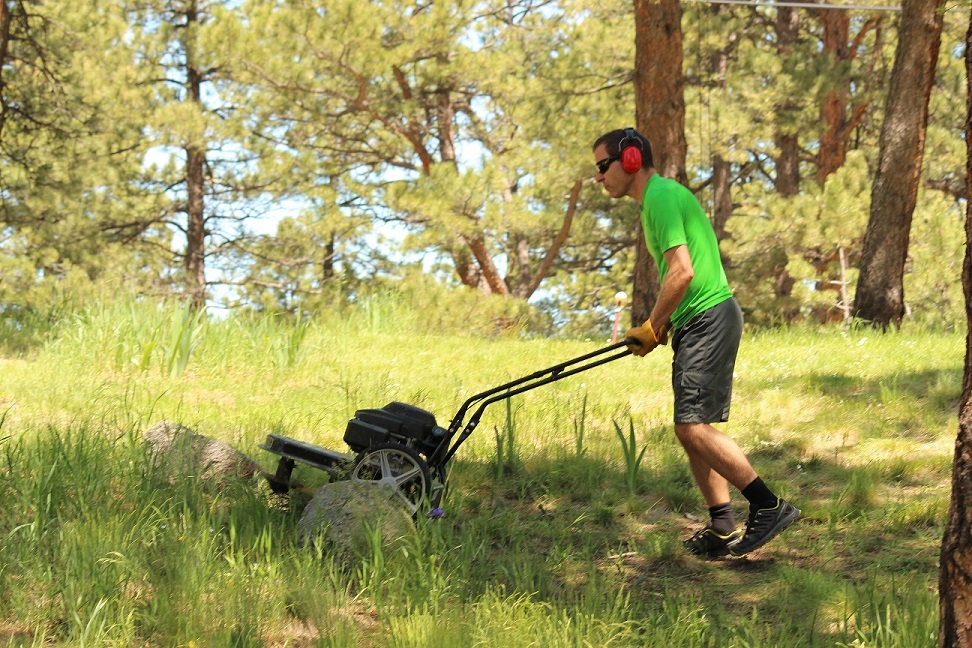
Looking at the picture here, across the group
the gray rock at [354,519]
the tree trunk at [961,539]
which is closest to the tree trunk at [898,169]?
the gray rock at [354,519]

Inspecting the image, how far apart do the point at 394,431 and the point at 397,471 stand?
0.18 meters

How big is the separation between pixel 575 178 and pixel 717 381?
1597 cm

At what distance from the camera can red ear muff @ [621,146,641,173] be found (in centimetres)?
492

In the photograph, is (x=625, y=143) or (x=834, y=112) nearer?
(x=625, y=143)

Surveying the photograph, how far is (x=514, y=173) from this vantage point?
2411 centimetres

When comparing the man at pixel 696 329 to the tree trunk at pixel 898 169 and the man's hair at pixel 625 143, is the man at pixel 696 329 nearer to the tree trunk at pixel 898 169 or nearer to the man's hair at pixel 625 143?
the man's hair at pixel 625 143

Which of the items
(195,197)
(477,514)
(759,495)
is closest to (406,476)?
(477,514)

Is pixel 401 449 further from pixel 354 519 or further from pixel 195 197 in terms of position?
pixel 195 197

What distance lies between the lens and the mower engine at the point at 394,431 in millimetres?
4949

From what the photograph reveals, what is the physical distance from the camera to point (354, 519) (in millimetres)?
4641

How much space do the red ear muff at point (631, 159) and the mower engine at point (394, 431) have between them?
1422 millimetres

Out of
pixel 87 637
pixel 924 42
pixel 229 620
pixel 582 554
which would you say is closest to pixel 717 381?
pixel 582 554

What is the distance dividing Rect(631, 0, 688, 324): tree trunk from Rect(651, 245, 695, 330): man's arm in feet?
24.6

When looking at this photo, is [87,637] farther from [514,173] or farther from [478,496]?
[514,173]
